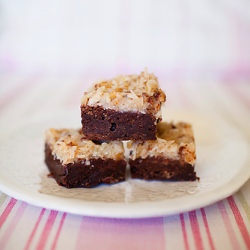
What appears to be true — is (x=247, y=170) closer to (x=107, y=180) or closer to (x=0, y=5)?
(x=107, y=180)

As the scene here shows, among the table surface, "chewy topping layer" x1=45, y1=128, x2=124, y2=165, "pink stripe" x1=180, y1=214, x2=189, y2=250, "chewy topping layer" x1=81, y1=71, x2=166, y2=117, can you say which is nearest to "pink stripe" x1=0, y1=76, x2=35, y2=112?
"chewy topping layer" x1=45, y1=128, x2=124, y2=165

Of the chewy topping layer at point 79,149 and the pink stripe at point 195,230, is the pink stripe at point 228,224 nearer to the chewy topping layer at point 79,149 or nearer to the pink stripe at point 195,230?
the pink stripe at point 195,230

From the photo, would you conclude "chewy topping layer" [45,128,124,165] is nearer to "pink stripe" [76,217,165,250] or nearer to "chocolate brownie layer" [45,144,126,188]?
"chocolate brownie layer" [45,144,126,188]

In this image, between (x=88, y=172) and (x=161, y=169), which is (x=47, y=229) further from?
(x=161, y=169)

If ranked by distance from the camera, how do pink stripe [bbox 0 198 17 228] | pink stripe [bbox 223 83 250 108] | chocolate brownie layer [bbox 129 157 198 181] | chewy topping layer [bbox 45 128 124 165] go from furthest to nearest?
pink stripe [bbox 223 83 250 108], chocolate brownie layer [bbox 129 157 198 181], chewy topping layer [bbox 45 128 124 165], pink stripe [bbox 0 198 17 228]

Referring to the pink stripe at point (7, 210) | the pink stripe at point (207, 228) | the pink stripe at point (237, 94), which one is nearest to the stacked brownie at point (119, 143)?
the pink stripe at point (7, 210)

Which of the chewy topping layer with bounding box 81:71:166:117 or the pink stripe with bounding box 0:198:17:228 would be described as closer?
the pink stripe with bounding box 0:198:17:228

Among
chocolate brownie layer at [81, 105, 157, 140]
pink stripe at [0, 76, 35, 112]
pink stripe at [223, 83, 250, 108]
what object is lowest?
pink stripe at [0, 76, 35, 112]
